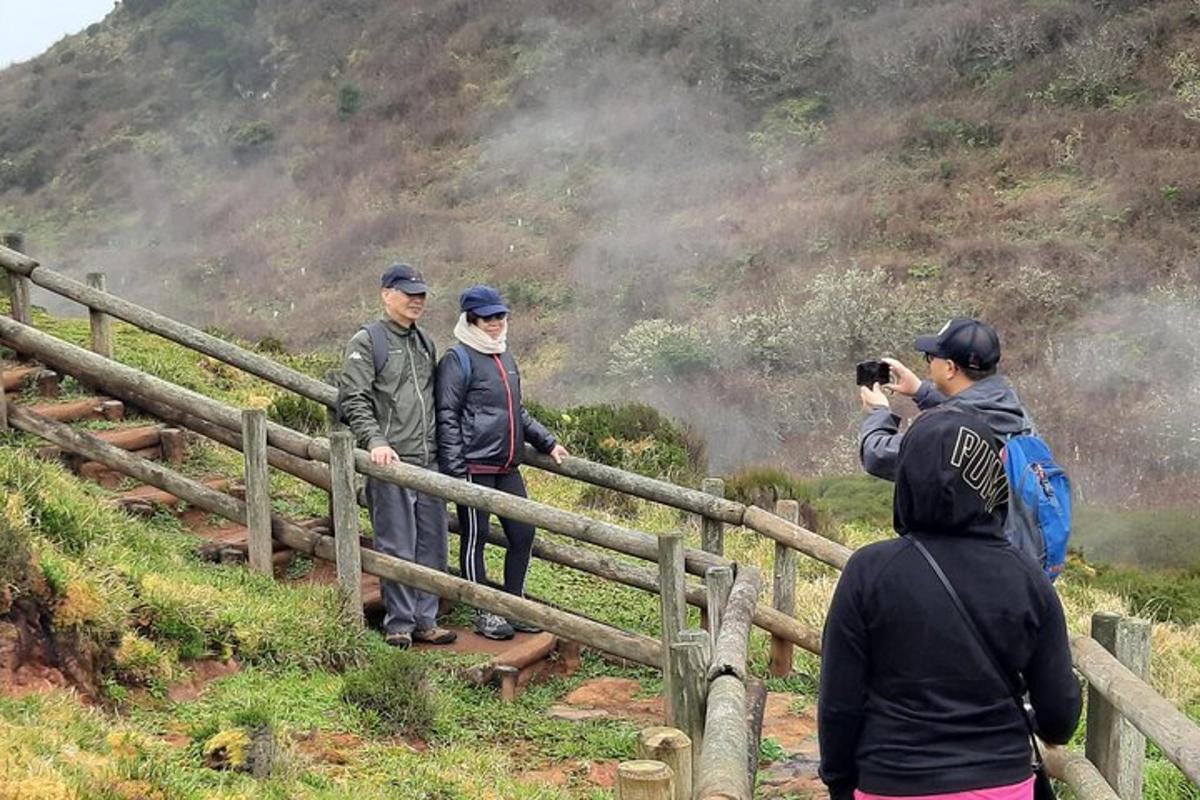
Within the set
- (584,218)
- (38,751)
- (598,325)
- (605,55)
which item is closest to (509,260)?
(584,218)

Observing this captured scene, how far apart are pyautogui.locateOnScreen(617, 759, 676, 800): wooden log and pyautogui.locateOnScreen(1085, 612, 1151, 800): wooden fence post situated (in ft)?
6.21

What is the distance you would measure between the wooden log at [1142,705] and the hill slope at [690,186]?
45.4 feet

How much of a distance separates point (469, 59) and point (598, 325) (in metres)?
17.5

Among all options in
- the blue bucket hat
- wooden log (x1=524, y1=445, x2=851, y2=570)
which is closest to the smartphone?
wooden log (x1=524, y1=445, x2=851, y2=570)

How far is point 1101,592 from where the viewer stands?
36.6ft

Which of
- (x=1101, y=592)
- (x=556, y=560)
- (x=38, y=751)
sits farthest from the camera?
(x=1101, y=592)

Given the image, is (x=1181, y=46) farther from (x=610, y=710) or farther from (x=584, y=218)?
(x=610, y=710)

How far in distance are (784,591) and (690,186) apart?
27110 mm

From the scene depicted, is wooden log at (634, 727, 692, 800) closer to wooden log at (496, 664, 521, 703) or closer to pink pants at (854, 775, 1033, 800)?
pink pants at (854, 775, 1033, 800)

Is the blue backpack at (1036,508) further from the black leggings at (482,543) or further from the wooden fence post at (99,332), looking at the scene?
the wooden fence post at (99,332)

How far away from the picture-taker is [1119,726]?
A: 375 cm

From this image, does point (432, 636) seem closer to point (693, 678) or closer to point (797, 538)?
point (797, 538)

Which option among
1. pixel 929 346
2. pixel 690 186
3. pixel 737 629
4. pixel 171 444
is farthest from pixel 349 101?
pixel 929 346

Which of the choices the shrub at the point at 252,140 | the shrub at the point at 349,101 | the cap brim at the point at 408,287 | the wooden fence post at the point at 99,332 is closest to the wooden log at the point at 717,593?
the cap brim at the point at 408,287
